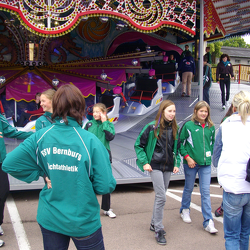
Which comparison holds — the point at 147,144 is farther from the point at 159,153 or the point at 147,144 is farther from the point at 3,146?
the point at 3,146

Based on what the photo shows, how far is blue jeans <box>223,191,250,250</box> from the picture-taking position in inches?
104

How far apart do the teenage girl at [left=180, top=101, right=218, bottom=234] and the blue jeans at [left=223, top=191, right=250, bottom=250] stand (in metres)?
1.18

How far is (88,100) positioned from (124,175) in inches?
244

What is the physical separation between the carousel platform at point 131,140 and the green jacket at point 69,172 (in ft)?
10.7

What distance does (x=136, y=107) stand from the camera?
36.3ft

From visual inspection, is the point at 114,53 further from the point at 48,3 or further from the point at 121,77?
the point at 48,3

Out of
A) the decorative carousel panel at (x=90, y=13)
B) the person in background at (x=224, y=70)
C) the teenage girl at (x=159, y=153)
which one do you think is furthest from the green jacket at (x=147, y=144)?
the person in background at (x=224, y=70)

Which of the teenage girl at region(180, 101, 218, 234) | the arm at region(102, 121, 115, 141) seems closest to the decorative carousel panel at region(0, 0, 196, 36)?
the arm at region(102, 121, 115, 141)

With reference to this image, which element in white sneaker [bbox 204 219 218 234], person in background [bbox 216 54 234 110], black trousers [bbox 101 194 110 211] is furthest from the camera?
person in background [bbox 216 54 234 110]

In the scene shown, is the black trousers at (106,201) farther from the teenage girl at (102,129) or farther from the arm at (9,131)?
the arm at (9,131)

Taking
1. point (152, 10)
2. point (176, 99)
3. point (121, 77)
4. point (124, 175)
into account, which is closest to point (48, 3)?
point (152, 10)

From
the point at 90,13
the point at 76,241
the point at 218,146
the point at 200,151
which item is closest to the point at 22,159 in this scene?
the point at 76,241

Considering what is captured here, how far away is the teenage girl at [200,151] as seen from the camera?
399 centimetres

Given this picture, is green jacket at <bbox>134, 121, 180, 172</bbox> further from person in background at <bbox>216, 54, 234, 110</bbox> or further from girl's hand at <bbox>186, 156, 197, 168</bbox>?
person in background at <bbox>216, 54, 234, 110</bbox>
